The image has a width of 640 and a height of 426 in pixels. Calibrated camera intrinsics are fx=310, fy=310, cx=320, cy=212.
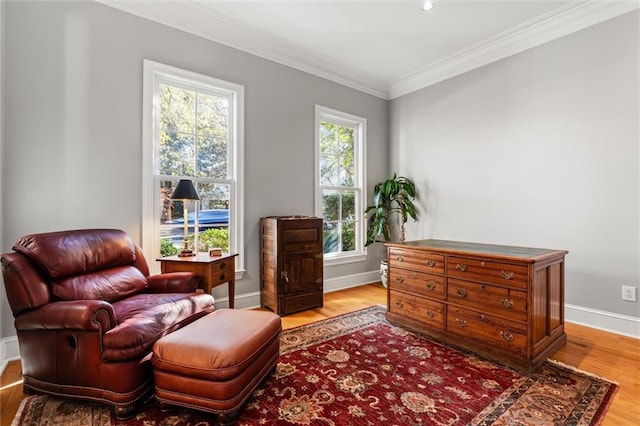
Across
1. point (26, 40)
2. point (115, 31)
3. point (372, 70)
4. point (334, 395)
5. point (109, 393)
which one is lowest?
point (334, 395)

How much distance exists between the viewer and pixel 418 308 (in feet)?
9.30

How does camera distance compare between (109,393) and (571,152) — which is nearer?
(109,393)

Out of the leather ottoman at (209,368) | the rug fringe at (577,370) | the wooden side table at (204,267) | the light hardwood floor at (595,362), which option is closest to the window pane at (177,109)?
the wooden side table at (204,267)

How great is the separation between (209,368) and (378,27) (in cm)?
349

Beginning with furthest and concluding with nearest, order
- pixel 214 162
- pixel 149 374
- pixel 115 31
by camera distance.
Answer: pixel 214 162 → pixel 115 31 → pixel 149 374

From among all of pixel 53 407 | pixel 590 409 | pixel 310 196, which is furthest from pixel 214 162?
pixel 590 409

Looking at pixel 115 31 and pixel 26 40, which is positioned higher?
pixel 115 31

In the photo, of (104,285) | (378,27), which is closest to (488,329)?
(104,285)

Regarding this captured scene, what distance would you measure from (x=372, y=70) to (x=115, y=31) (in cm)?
304

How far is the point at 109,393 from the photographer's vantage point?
165cm

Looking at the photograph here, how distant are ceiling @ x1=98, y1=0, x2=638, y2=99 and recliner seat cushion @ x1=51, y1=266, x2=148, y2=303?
228 cm

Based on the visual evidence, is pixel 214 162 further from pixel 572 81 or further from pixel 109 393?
pixel 572 81

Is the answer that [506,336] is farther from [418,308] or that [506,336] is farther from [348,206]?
[348,206]

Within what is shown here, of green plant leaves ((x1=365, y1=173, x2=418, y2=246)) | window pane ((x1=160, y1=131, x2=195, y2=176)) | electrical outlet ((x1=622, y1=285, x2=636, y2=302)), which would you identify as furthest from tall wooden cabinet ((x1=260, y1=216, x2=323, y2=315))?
electrical outlet ((x1=622, y1=285, x2=636, y2=302))
